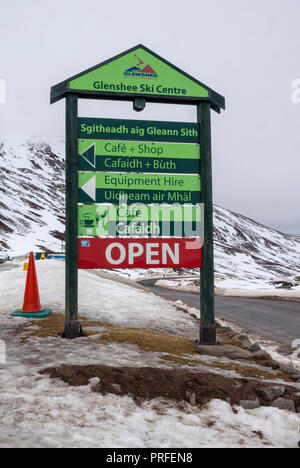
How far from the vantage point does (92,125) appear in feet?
23.1

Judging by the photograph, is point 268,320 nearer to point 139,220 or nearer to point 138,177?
point 139,220

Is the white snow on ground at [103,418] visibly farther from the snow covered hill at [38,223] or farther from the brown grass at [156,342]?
the snow covered hill at [38,223]

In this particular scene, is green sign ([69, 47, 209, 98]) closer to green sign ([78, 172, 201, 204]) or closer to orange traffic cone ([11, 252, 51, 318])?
green sign ([78, 172, 201, 204])

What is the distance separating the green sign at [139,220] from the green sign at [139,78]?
2.08 metres

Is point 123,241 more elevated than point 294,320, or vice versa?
point 123,241

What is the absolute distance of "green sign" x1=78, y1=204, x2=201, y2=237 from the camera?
7016 millimetres

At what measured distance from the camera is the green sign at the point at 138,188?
6953 millimetres

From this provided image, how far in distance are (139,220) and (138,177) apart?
774 mm

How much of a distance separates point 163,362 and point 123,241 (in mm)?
2498

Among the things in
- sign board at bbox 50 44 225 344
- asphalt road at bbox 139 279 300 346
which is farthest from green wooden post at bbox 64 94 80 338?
asphalt road at bbox 139 279 300 346

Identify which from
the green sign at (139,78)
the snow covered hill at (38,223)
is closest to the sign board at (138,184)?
the green sign at (139,78)

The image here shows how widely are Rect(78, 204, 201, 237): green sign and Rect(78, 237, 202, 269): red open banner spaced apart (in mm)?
136
